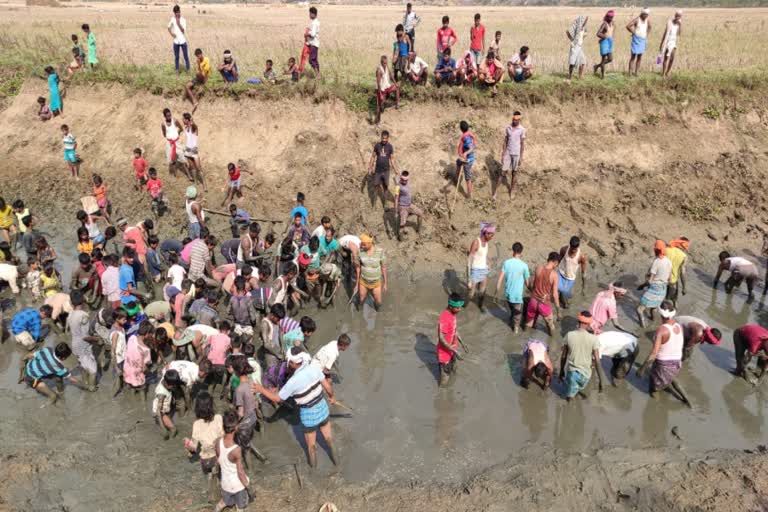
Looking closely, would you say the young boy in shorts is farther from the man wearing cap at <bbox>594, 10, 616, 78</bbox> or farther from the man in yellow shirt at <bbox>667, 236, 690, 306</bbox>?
the man wearing cap at <bbox>594, 10, 616, 78</bbox>

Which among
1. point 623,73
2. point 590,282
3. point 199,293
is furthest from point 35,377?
point 623,73

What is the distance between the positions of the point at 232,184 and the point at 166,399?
7.54 meters

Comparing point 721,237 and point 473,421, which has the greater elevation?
point 721,237

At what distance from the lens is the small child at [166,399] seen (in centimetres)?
731

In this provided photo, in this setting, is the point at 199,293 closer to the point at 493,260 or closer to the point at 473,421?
the point at 473,421

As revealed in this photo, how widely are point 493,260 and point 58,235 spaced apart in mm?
10725

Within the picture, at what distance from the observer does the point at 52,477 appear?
7.12 meters

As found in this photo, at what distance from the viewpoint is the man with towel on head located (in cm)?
1017

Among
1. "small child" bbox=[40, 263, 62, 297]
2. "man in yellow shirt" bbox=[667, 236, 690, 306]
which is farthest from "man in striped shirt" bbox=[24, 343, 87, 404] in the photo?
"man in yellow shirt" bbox=[667, 236, 690, 306]

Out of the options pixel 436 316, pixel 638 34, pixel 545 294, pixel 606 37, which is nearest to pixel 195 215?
pixel 436 316

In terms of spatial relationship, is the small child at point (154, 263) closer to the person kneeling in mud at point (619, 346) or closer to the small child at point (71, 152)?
the small child at point (71, 152)

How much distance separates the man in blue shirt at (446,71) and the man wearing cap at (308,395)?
1042 centimetres

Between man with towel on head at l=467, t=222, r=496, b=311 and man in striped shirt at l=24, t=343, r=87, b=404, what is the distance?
6.93 m

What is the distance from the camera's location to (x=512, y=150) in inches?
517
